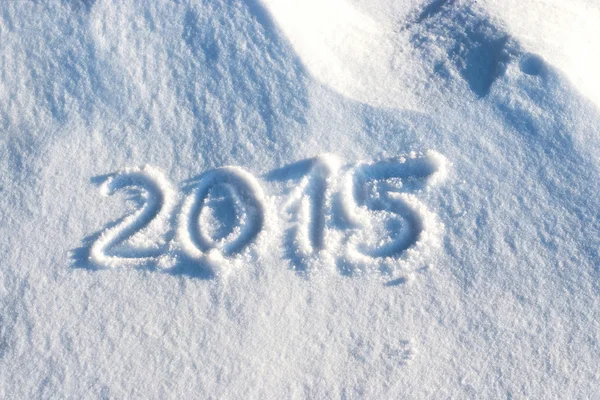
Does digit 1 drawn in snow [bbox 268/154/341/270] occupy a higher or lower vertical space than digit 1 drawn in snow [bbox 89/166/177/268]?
higher

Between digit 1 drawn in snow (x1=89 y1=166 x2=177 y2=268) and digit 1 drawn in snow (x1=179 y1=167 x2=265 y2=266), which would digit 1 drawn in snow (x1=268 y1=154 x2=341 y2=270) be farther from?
digit 1 drawn in snow (x1=89 y1=166 x2=177 y2=268)

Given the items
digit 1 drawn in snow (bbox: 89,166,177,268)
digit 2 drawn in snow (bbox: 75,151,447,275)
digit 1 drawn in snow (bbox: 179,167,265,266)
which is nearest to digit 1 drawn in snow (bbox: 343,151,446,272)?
digit 2 drawn in snow (bbox: 75,151,447,275)

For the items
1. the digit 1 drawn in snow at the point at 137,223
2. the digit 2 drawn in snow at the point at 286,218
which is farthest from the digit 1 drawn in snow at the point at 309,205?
the digit 1 drawn in snow at the point at 137,223

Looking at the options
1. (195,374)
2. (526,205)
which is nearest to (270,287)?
(195,374)

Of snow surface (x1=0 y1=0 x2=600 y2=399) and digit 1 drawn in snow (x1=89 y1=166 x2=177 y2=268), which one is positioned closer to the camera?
snow surface (x1=0 y1=0 x2=600 y2=399)

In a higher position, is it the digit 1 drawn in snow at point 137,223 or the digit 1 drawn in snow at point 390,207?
the digit 1 drawn in snow at point 390,207

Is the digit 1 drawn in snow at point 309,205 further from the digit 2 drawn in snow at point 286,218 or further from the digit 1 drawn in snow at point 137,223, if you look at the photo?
the digit 1 drawn in snow at point 137,223

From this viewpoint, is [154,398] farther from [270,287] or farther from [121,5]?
[121,5]
